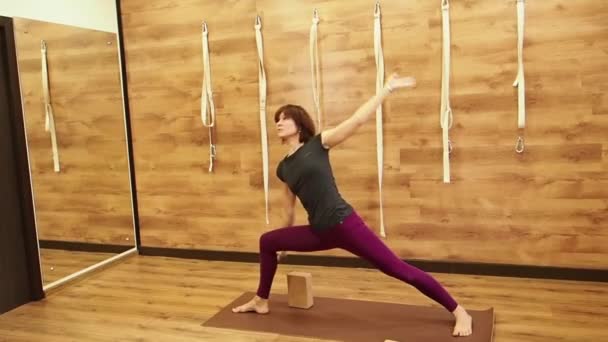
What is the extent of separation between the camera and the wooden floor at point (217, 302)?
2828 mm

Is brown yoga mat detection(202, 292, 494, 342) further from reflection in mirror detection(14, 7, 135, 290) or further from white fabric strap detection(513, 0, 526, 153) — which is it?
reflection in mirror detection(14, 7, 135, 290)

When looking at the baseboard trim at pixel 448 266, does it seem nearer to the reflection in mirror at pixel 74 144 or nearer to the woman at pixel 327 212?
the reflection in mirror at pixel 74 144

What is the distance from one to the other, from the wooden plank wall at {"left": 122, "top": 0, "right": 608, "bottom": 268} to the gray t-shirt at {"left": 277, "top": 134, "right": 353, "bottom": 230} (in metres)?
1.07

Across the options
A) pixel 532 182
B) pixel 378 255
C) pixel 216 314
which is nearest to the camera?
pixel 378 255

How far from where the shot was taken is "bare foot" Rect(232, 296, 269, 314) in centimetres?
312

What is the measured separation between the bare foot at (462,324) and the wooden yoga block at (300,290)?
2.80ft

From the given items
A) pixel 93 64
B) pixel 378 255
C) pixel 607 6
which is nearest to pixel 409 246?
pixel 378 255

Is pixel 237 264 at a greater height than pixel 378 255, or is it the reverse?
pixel 378 255

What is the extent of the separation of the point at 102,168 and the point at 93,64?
2.62 feet

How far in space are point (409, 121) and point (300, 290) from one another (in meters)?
1.35

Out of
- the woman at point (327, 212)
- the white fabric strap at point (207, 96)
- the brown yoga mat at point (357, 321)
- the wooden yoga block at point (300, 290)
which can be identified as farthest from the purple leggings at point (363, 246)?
the white fabric strap at point (207, 96)

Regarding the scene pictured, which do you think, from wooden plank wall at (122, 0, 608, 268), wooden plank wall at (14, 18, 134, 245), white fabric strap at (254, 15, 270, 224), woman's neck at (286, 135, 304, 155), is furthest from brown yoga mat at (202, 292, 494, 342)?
wooden plank wall at (14, 18, 134, 245)

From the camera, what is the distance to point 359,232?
2703 mm

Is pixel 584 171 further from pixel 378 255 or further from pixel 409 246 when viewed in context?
pixel 378 255
